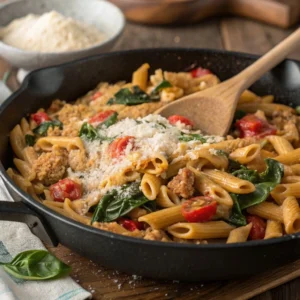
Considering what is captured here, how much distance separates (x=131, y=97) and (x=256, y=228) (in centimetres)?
132

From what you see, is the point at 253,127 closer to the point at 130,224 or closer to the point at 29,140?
the point at 130,224

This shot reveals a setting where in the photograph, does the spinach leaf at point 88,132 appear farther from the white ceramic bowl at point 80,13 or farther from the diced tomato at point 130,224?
the white ceramic bowl at point 80,13

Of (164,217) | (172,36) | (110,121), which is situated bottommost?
(172,36)

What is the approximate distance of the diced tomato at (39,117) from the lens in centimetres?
374

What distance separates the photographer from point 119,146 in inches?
125

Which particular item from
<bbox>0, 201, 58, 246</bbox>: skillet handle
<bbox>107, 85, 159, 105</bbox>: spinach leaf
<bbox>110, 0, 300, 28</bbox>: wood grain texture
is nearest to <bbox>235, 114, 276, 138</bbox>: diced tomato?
<bbox>107, 85, 159, 105</bbox>: spinach leaf

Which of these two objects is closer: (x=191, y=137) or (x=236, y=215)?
(x=236, y=215)

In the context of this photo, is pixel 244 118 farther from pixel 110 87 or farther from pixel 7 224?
pixel 7 224

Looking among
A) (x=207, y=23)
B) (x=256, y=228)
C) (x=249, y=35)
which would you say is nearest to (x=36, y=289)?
(x=256, y=228)

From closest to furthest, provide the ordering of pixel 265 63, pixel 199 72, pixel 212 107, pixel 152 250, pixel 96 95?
pixel 152 250
pixel 212 107
pixel 265 63
pixel 96 95
pixel 199 72

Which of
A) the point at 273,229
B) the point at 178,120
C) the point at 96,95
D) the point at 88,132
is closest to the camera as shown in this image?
the point at 273,229

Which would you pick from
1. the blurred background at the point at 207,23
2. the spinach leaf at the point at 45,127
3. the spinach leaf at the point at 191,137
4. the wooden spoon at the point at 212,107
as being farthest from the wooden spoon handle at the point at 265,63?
the blurred background at the point at 207,23

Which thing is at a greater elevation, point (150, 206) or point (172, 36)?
point (150, 206)

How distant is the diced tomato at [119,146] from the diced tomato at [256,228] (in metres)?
0.71
